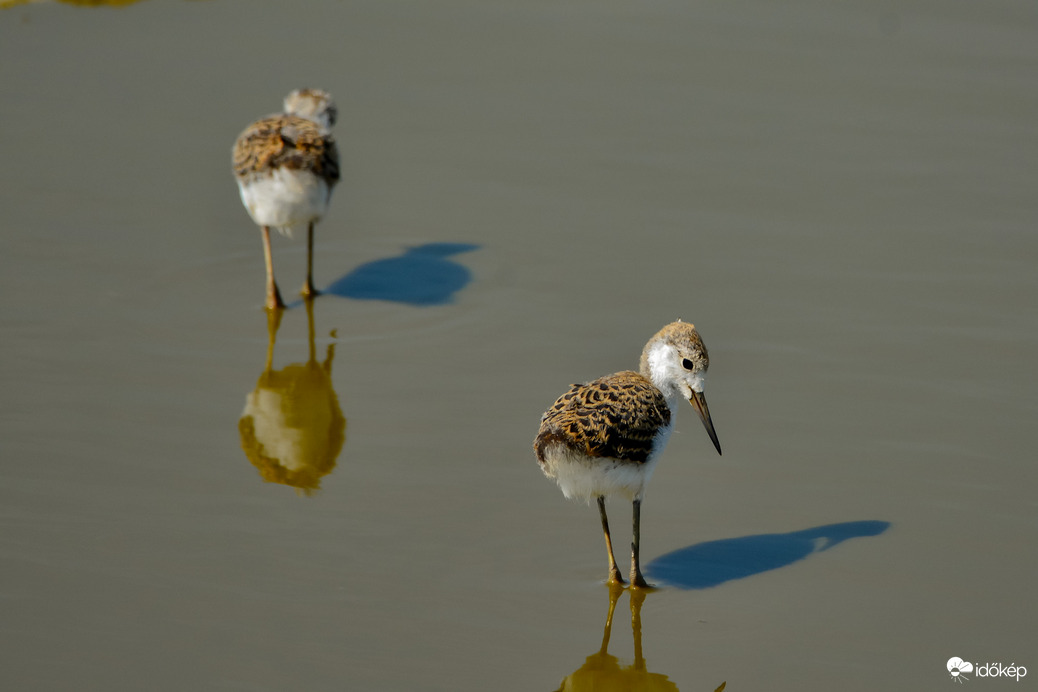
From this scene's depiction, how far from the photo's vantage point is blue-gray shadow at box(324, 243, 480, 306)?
10211mm

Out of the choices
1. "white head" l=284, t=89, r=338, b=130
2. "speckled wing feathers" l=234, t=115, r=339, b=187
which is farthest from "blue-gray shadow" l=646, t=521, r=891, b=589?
"white head" l=284, t=89, r=338, b=130

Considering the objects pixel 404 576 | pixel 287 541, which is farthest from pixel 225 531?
pixel 404 576

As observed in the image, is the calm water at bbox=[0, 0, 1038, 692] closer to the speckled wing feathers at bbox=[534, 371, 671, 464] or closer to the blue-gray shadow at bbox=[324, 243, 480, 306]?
the blue-gray shadow at bbox=[324, 243, 480, 306]

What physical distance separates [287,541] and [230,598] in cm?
58

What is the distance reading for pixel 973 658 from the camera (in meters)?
6.17

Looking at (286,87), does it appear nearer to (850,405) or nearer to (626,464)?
(850,405)

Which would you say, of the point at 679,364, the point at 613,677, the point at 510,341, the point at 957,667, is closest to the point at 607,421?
the point at 679,364

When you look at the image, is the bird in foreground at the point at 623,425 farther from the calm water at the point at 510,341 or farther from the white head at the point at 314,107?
the white head at the point at 314,107

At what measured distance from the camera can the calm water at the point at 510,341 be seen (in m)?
6.36

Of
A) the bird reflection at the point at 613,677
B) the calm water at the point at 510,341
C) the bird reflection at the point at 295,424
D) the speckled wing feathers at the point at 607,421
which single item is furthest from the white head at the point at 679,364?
the bird reflection at the point at 295,424

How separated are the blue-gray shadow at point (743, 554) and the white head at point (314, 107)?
5.78 meters

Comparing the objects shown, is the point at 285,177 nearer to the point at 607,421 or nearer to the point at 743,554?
the point at 607,421

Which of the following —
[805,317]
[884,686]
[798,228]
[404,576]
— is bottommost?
[884,686]

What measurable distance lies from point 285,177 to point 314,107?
188cm
